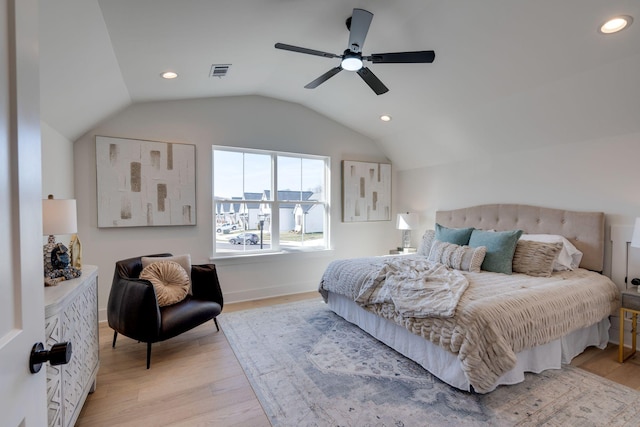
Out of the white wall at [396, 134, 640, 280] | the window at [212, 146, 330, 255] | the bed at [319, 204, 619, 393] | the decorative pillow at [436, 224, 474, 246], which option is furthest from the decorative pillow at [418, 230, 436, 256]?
the window at [212, 146, 330, 255]

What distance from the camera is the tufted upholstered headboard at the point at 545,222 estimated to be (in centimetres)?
307

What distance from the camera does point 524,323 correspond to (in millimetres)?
2164

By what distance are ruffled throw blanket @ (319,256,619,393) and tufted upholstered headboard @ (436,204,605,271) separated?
0.25 metres

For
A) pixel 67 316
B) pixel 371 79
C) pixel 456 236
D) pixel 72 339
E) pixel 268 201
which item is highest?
pixel 371 79

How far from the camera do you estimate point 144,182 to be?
363cm

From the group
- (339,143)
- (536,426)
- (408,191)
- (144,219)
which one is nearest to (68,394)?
(144,219)

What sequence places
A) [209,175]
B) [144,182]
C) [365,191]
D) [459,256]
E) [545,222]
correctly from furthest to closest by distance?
[365,191] → [209,175] → [144,182] → [545,222] → [459,256]

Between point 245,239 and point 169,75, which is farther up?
point 169,75

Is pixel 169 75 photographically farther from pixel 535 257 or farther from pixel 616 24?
pixel 535 257

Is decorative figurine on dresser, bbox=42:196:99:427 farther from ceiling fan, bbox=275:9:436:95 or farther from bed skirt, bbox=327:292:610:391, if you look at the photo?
bed skirt, bbox=327:292:610:391

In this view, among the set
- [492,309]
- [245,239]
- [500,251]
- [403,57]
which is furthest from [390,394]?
[245,239]

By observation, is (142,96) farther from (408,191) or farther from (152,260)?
(408,191)

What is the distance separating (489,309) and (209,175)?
11.1 ft

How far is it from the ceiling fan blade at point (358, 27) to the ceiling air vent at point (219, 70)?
Result: 1.40 meters
